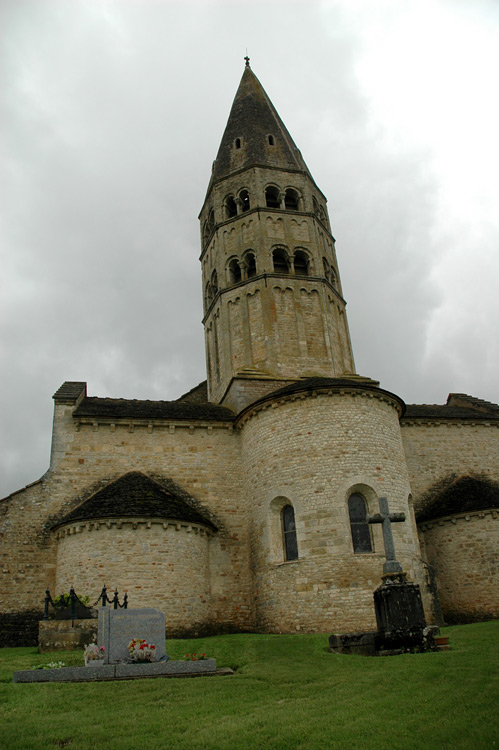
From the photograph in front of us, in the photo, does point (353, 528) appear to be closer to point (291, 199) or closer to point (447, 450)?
point (447, 450)

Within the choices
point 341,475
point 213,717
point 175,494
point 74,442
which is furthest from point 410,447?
point 213,717

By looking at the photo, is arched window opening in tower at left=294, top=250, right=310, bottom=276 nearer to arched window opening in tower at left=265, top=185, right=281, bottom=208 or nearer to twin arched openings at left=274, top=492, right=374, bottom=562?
arched window opening in tower at left=265, top=185, right=281, bottom=208

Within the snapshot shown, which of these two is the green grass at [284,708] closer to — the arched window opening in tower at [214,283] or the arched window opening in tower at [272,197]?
the arched window opening in tower at [214,283]

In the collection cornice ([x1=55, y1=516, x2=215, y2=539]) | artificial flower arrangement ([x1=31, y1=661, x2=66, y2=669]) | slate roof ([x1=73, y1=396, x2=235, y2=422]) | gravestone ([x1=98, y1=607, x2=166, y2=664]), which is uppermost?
slate roof ([x1=73, y1=396, x2=235, y2=422])

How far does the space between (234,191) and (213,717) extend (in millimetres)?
27141

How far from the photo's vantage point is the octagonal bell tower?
85.7ft

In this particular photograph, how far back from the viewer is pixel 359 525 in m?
19.1

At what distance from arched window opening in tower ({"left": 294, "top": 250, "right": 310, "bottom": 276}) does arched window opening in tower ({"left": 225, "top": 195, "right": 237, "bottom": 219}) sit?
14.3 feet

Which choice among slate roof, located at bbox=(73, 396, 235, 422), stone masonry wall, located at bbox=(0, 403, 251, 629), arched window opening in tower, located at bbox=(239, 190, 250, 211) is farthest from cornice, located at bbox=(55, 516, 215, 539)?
arched window opening in tower, located at bbox=(239, 190, 250, 211)

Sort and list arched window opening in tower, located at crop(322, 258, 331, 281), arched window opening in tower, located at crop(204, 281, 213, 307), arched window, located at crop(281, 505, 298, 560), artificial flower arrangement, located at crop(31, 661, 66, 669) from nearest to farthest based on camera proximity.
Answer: artificial flower arrangement, located at crop(31, 661, 66, 669), arched window, located at crop(281, 505, 298, 560), arched window opening in tower, located at crop(322, 258, 331, 281), arched window opening in tower, located at crop(204, 281, 213, 307)

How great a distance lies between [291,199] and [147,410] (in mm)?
14580

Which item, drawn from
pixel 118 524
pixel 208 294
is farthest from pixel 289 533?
pixel 208 294

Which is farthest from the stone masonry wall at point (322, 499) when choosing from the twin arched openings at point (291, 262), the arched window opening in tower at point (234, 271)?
the twin arched openings at point (291, 262)

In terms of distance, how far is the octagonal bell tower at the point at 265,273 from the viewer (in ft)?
85.7
